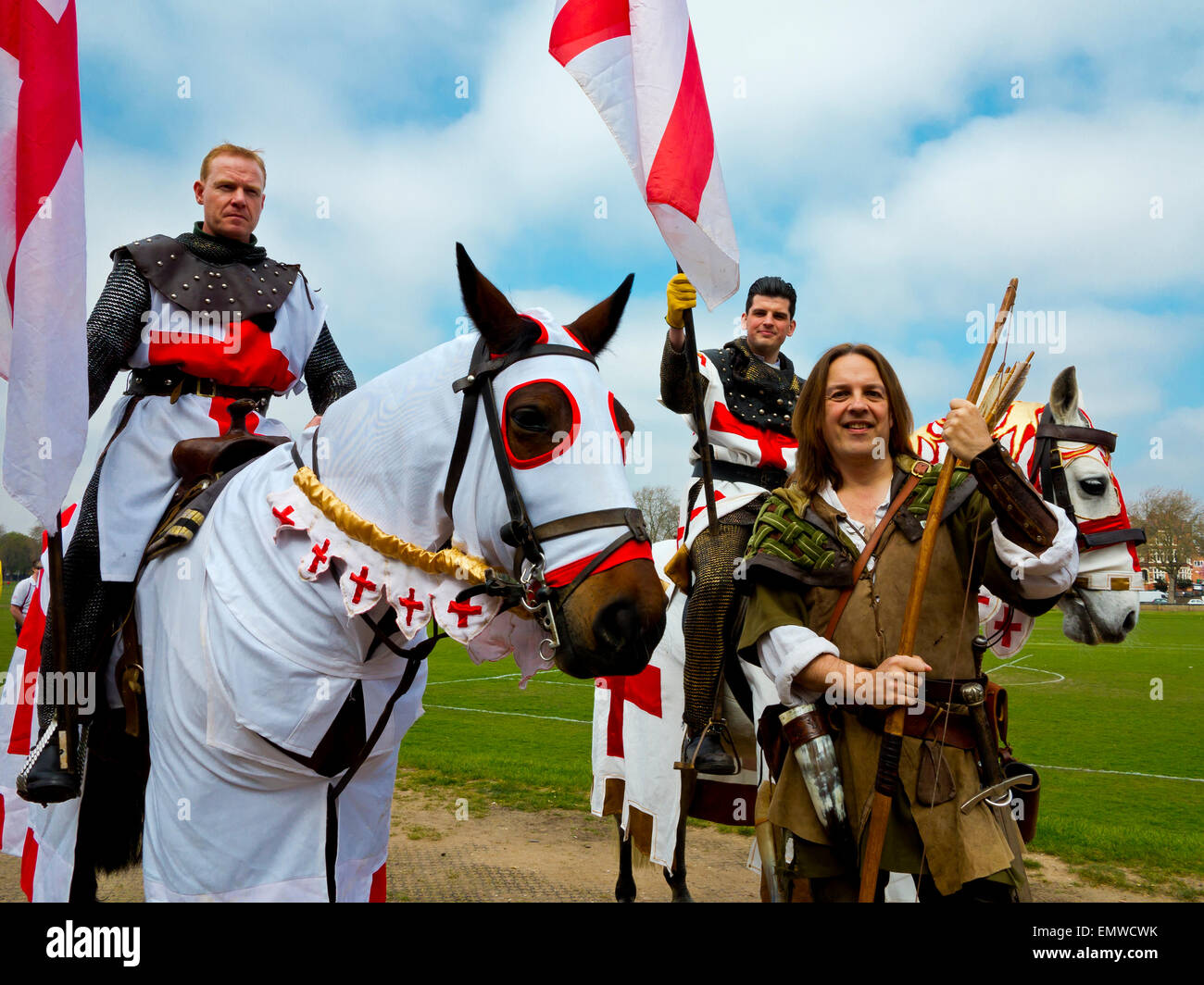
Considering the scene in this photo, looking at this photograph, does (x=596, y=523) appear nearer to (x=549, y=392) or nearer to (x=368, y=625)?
(x=549, y=392)

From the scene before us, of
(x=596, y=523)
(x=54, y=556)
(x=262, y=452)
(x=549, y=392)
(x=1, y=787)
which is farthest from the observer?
(x=1, y=787)

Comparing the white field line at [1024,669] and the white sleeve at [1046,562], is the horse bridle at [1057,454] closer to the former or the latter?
the white sleeve at [1046,562]

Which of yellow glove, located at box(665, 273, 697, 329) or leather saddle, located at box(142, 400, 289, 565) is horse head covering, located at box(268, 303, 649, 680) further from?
yellow glove, located at box(665, 273, 697, 329)

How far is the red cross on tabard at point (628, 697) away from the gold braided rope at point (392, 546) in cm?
252

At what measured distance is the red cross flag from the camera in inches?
106

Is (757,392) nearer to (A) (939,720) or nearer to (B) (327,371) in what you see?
(B) (327,371)

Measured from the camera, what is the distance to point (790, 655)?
2.53 metres

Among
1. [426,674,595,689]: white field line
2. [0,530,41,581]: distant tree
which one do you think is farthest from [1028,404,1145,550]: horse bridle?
[0,530,41,581]: distant tree

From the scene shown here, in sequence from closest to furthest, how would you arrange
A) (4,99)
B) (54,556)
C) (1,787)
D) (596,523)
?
1. (596,523)
2. (54,556)
3. (4,99)
4. (1,787)

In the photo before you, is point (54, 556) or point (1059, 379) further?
point (1059, 379)
